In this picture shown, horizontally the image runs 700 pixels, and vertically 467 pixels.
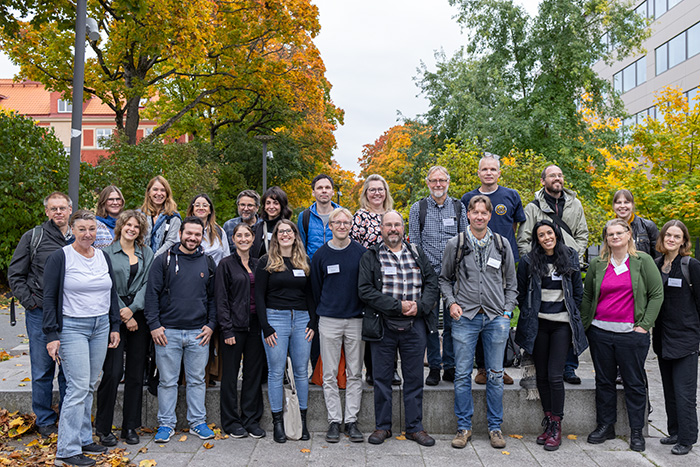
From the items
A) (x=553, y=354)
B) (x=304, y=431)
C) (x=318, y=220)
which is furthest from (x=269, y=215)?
(x=553, y=354)

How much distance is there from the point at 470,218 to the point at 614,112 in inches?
802

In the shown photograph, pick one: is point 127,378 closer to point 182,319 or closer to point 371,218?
point 182,319

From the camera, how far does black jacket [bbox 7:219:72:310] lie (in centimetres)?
505

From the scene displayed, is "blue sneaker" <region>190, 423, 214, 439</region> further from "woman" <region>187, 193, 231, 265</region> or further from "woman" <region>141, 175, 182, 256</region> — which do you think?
"woman" <region>141, 175, 182, 256</region>

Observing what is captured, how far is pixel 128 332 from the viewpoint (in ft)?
17.3

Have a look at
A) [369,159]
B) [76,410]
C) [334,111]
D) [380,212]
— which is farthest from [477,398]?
[369,159]

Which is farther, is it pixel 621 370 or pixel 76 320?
pixel 621 370

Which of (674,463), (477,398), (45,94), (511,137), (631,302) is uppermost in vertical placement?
(45,94)

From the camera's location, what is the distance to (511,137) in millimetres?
21500

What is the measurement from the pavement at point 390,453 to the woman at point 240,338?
0.23 metres

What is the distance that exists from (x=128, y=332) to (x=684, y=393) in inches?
207

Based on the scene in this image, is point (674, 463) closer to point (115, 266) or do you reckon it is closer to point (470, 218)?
point (470, 218)

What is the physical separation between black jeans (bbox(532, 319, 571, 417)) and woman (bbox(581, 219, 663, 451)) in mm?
342

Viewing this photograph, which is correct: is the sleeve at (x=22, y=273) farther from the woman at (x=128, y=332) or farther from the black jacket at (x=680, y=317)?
the black jacket at (x=680, y=317)
